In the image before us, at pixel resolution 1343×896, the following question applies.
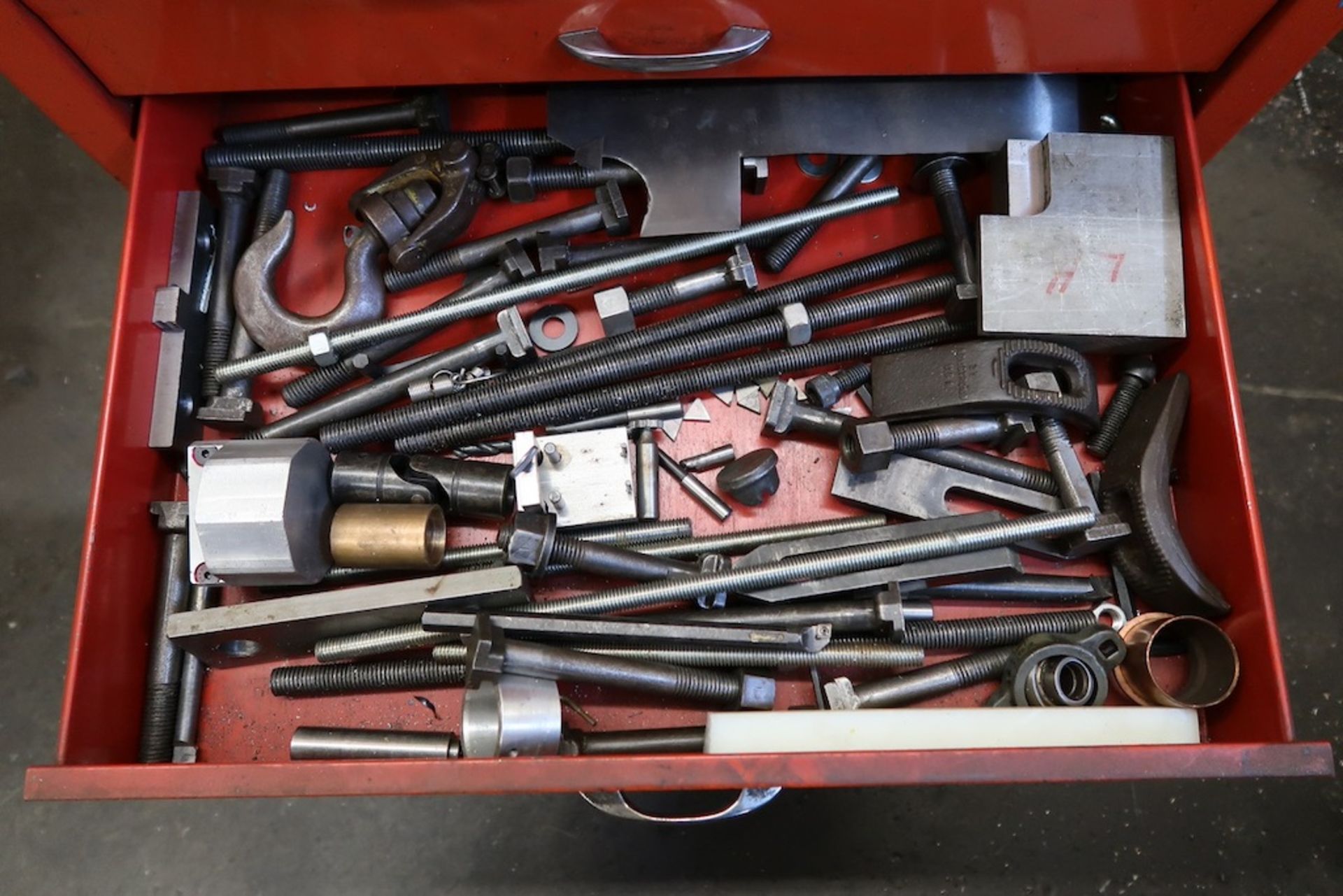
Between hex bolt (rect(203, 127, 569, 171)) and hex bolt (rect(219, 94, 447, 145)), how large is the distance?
0.01m

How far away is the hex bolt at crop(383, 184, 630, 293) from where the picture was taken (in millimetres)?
1372

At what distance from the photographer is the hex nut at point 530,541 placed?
115 cm

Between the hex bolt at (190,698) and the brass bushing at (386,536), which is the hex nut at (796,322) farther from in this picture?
the hex bolt at (190,698)

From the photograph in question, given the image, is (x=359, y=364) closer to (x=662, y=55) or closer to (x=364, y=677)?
(x=364, y=677)

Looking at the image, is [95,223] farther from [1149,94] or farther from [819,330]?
[1149,94]

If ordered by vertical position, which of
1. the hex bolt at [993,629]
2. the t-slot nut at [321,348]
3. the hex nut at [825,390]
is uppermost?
the t-slot nut at [321,348]

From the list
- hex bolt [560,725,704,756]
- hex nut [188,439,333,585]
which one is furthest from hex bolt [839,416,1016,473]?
hex nut [188,439,333,585]

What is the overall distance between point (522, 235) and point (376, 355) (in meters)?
0.29

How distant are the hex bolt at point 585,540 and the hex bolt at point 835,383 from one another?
279 millimetres

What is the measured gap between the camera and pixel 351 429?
1321 mm

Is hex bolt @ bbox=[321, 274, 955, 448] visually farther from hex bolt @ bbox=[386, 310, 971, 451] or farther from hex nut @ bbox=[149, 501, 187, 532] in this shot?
hex nut @ bbox=[149, 501, 187, 532]

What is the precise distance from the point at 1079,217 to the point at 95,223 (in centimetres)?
219

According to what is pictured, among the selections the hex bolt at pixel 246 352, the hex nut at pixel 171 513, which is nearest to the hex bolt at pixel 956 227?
the hex bolt at pixel 246 352

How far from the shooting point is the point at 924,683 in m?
1.20
